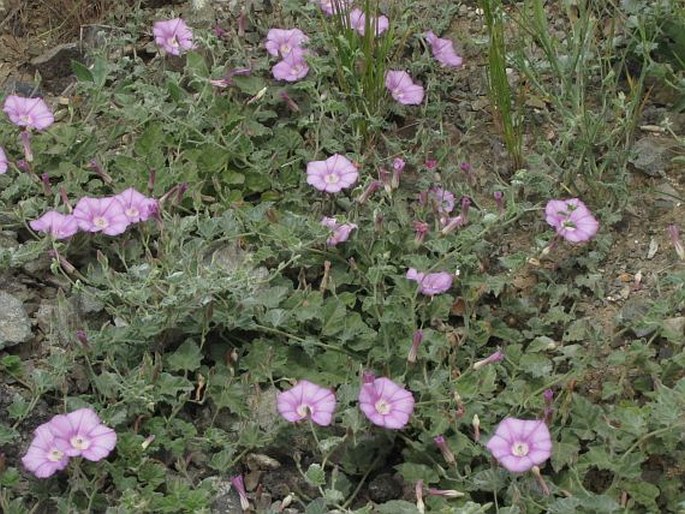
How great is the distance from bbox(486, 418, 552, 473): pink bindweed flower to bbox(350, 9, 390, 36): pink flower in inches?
54.4

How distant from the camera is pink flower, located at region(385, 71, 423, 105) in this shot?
3.57 m

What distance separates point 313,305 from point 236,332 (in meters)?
0.22

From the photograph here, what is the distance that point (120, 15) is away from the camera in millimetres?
3979

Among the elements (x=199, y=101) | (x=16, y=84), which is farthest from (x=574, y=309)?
(x=16, y=84)

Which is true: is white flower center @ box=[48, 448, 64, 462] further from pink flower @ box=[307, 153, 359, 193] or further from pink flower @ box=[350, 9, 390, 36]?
pink flower @ box=[350, 9, 390, 36]

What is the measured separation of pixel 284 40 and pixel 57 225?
1027mm

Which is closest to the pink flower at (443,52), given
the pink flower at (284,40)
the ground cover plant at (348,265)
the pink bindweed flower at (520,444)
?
the ground cover plant at (348,265)

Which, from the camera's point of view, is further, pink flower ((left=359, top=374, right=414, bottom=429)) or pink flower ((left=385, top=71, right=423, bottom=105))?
pink flower ((left=385, top=71, right=423, bottom=105))

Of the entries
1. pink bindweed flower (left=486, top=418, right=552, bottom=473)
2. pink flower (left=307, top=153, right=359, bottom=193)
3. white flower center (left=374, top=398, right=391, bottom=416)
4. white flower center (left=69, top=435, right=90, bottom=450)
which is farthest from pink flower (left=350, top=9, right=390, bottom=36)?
white flower center (left=69, top=435, right=90, bottom=450)

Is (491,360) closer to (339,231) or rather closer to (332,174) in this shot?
(339,231)

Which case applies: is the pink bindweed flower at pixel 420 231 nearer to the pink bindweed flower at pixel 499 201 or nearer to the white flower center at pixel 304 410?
the pink bindweed flower at pixel 499 201

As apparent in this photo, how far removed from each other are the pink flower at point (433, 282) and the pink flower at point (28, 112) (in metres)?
1.18

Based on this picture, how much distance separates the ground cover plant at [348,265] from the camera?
271cm

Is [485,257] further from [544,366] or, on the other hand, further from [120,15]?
[120,15]
